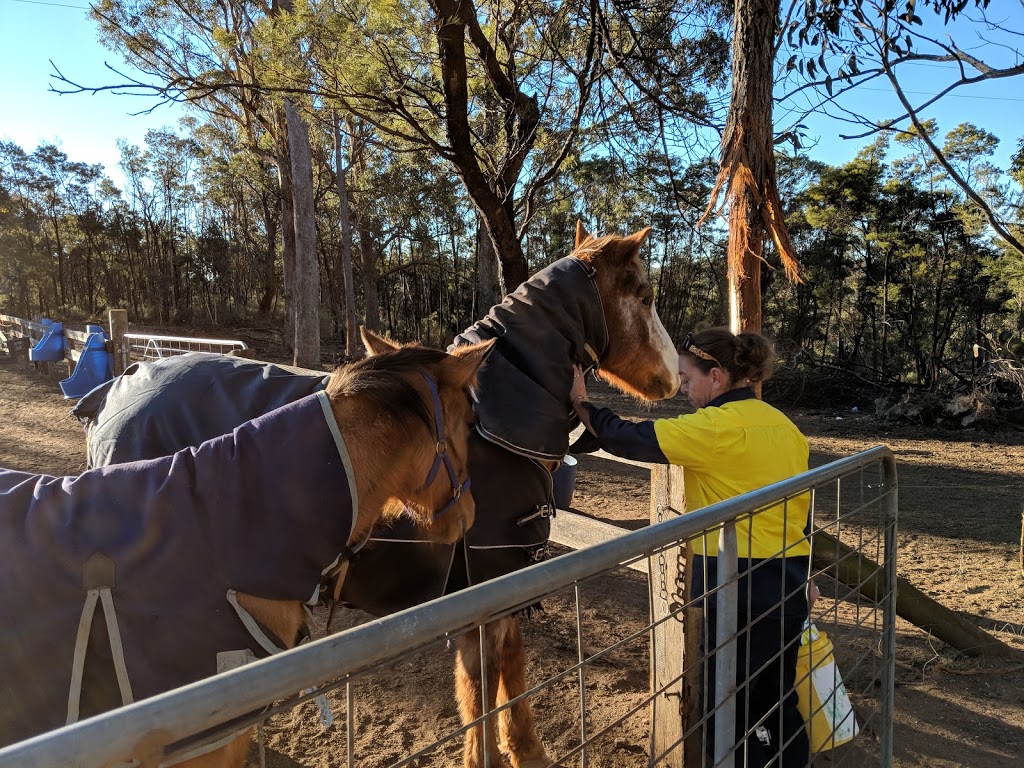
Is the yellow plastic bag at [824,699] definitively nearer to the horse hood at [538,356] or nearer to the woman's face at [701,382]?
the woman's face at [701,382]

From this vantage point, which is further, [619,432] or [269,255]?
[269,255]

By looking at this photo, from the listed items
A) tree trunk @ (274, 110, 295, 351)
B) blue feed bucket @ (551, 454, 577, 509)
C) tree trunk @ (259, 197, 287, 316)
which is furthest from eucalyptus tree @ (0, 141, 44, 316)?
blue feed bucket @ (551, 454, 577, 509)

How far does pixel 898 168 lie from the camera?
71.3ft

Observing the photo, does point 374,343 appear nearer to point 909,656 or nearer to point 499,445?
point 499,445

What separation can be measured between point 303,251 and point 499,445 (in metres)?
13.8

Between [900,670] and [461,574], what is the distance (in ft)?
10.1

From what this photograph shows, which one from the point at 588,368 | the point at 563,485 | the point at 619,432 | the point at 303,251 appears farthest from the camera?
the point at 303,251

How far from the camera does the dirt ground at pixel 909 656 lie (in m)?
3.04

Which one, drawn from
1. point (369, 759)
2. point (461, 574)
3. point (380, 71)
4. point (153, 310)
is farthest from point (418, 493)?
point (153, 310)

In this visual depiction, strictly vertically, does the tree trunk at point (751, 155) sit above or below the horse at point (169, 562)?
above

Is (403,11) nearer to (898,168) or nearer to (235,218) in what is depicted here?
(898,168)

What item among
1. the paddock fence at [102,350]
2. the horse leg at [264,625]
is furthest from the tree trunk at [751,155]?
the paddock fence at [102,350]

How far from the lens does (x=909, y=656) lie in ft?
12.9

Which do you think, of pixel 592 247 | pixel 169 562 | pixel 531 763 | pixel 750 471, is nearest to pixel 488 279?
pixel 592 247
